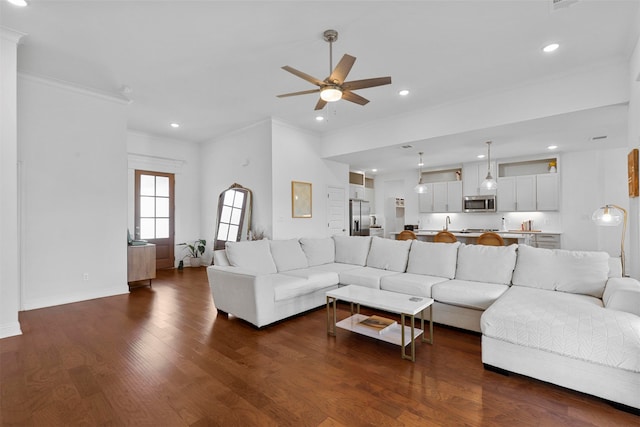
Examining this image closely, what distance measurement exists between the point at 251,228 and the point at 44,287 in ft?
10.4

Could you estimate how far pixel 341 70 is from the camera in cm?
281

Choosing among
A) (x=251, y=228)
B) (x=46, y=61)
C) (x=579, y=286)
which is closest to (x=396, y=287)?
(x=579, y=286)

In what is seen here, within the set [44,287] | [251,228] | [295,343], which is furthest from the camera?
[251,228]

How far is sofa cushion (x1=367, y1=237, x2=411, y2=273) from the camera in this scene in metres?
4.23

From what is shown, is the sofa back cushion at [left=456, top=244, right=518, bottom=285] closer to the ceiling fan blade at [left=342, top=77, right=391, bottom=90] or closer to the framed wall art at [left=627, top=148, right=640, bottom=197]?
the framed wall art at [left=627, top=148, right=640, bottom=197]

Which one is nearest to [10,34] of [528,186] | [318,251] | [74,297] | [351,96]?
[74,297]

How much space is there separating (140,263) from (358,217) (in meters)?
5.11

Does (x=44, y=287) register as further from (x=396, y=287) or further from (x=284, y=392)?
(x=396, y=287)

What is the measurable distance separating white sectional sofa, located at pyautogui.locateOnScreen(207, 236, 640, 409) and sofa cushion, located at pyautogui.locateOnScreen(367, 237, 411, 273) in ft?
0.05

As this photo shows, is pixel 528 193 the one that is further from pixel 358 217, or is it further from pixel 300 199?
pixel 300 199

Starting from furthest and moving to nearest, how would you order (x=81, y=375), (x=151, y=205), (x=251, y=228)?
(x=151, y=205)
(x=251, y=228)
(x=81, y=375)

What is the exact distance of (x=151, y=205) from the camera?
22.8ft

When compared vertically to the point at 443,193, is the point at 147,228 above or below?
below

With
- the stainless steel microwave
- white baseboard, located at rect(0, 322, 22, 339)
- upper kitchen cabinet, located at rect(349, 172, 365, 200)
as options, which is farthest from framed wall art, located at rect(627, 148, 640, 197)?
white baseboard, located at rect(0, 322, 22, 339)
